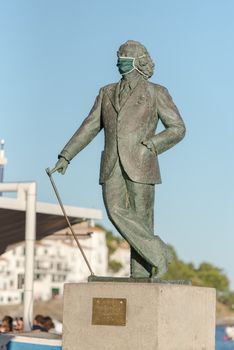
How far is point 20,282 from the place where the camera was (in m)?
25.8

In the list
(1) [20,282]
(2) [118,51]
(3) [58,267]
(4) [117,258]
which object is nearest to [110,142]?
(2) [118,51]

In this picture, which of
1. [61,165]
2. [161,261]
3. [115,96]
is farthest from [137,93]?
[161,261]

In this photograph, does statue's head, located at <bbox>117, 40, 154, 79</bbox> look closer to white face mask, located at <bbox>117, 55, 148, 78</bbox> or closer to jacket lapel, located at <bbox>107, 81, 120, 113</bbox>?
white face mask, located at <bbox>117, 55, 148, 78</bbox>

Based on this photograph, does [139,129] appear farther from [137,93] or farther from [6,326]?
[6,326]

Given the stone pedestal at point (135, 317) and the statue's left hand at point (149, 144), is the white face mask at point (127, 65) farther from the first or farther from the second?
the stone pedestal at point (135, 317)

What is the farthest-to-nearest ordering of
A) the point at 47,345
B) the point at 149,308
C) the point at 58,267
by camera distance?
the point at 58,267 → the point at 47,345 → the point at 149,308

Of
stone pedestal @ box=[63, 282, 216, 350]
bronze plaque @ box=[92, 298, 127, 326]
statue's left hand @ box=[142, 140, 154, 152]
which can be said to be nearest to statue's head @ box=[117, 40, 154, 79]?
statue's left hand @ box=[142, 140, 154, 152]

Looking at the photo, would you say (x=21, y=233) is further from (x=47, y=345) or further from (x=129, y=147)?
(x=129, y=147)

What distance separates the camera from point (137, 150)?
12773 millimetres

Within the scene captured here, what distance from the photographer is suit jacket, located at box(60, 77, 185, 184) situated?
12766 mm

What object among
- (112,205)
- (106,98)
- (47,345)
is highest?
(106,98)

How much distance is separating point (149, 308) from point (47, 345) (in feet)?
19.0

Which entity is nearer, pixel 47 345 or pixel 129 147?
pixel 129 147

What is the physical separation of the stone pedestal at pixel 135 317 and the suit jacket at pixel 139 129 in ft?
4.06
